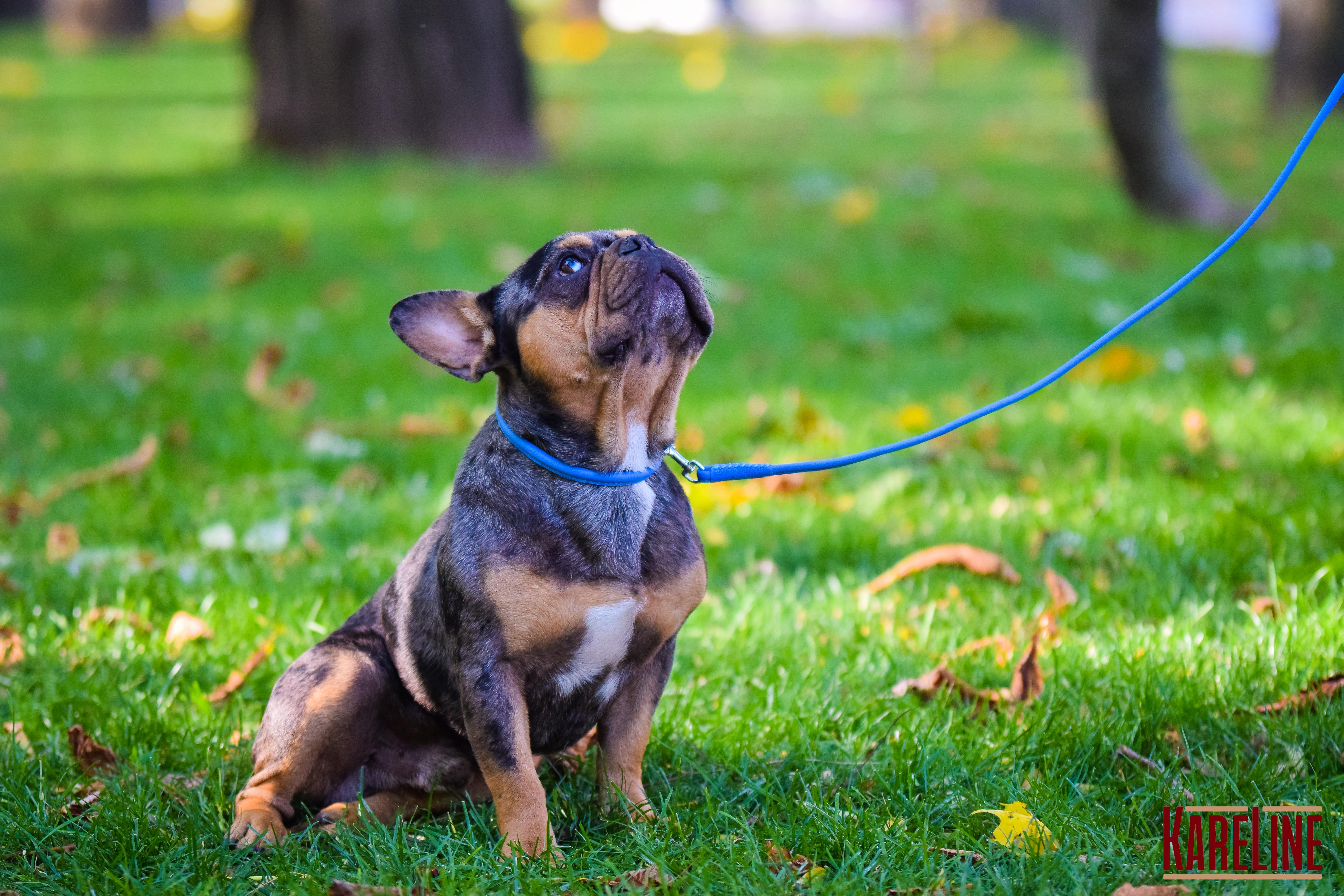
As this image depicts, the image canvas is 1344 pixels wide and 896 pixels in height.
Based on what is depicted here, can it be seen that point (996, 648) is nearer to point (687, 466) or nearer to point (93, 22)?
point (687, 466)

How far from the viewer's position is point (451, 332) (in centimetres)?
292

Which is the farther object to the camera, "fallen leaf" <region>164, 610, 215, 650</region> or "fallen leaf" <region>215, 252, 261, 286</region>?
"fallen leaf" <region>215, 252, 261, 286</region>

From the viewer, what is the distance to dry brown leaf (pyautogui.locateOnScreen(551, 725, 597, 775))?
3.17m

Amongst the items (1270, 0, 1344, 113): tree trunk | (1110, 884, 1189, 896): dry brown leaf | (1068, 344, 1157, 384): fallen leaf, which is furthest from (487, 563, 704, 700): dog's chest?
(1270, 0, 1344, 113): tree trunk

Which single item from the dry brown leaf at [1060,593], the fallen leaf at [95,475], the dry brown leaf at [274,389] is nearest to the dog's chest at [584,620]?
the dry brown leaf at [1060,593]

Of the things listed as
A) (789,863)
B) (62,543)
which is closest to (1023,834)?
(789,863)

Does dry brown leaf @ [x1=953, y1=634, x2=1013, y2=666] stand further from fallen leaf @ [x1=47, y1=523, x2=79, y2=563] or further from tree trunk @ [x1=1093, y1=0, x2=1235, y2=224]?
tree trunk @ [x1=1093, y1=0, x2=1235, y2=224]

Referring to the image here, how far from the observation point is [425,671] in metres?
2.90

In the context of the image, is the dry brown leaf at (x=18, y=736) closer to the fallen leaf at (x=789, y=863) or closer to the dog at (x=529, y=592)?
the dog at (x=529, y=592)

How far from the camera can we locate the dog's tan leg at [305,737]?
2768 mm

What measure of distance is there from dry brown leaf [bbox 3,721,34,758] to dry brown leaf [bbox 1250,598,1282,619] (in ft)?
11.2

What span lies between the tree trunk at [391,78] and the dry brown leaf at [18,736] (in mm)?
8791

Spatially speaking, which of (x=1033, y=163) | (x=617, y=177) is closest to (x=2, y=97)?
(x=617, y=177)

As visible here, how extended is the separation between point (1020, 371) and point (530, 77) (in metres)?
7.00
